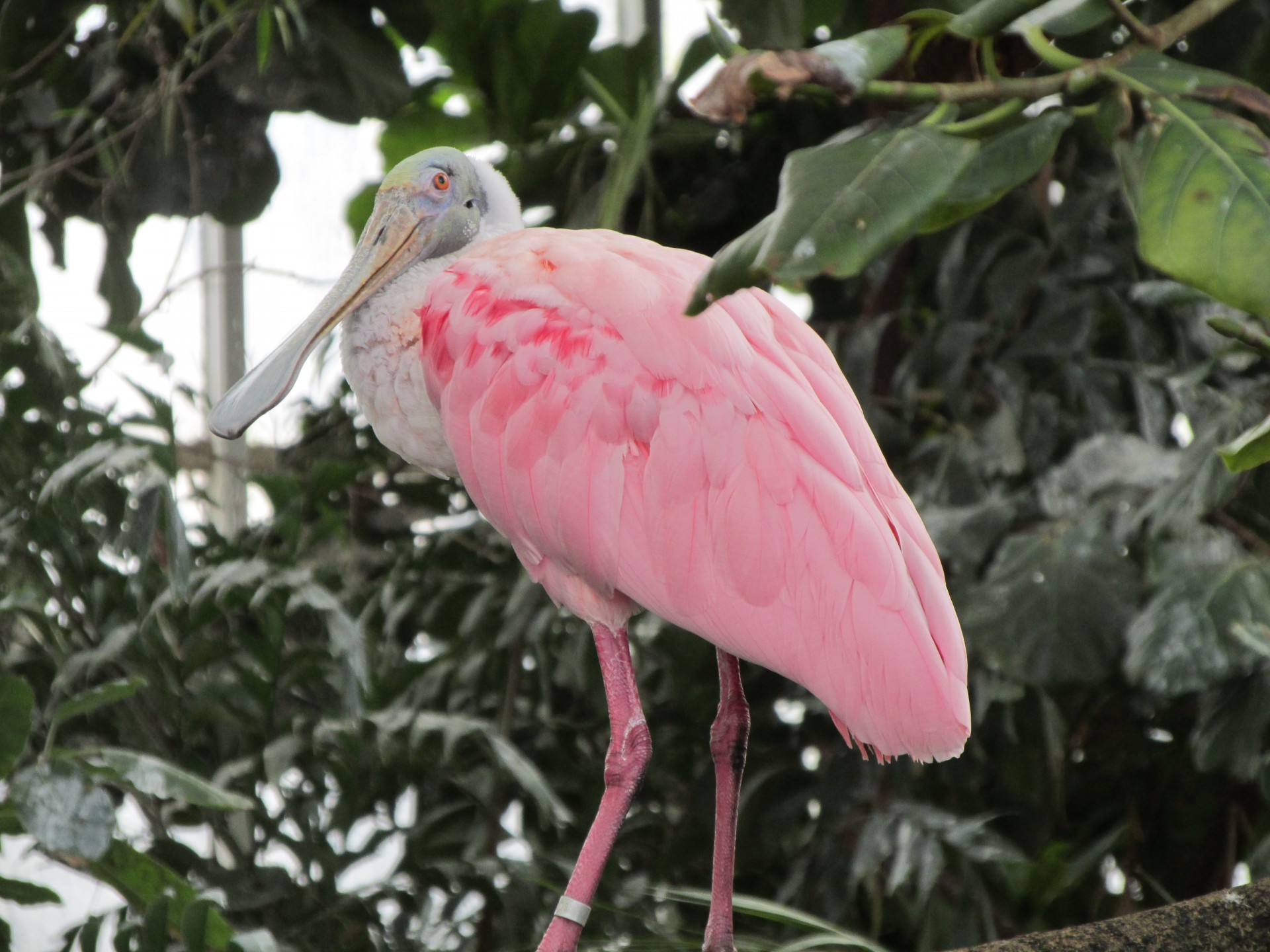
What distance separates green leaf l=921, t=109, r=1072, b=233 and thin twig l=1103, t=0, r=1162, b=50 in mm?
84

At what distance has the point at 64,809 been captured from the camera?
55.9 inches

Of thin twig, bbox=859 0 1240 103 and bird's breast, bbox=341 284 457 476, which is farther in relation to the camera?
bird's breast, bbox=341 284 457 476

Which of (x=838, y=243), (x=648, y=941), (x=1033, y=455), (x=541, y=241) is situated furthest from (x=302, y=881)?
(x=838, y=243)

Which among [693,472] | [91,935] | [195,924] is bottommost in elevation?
[91,935]

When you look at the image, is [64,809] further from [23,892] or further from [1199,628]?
[1199,628]

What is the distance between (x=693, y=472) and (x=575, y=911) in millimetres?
412

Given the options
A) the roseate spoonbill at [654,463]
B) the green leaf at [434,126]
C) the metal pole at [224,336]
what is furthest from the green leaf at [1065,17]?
the metal pole at [224,336]

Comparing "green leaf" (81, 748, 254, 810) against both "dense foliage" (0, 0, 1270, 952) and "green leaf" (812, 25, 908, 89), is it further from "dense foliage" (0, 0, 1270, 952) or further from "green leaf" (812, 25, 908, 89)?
"green leaf" (812, 25, 908, 89)

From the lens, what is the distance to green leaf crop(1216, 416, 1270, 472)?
0.77 meters

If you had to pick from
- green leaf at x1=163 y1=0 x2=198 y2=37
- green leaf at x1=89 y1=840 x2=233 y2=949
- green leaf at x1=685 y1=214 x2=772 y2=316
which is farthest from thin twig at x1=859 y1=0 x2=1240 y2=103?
green leaf at x1=163 y1=0 x2=198 y2=37

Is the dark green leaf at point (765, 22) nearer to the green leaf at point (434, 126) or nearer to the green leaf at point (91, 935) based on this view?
the green leaf at point (434, 126)

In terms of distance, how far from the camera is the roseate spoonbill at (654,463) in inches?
46.7

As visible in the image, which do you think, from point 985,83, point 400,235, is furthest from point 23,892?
point 985,83

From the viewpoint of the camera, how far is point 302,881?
2.09 m
